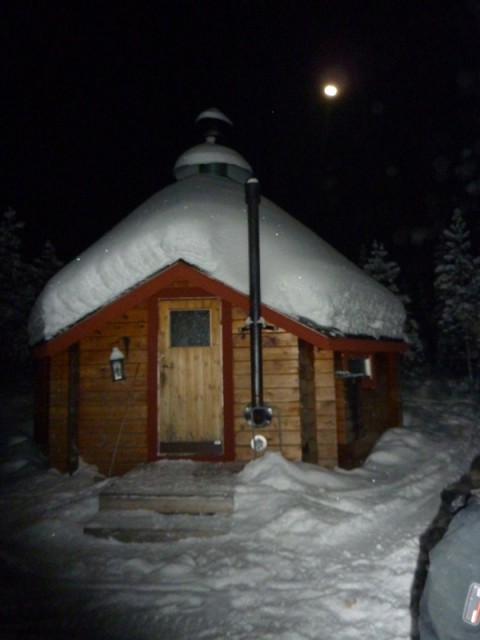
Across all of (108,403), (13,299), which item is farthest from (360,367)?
(13,299)

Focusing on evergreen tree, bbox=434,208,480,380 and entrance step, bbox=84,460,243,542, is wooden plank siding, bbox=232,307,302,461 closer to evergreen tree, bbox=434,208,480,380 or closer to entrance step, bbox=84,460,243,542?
entrance step, bbox=84,460,243,542

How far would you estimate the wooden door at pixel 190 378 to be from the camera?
902cm

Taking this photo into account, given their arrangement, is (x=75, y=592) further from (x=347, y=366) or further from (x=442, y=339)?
(x=442, y=339)

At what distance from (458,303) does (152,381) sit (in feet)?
95.0

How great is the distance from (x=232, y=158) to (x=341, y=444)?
30.5 ft

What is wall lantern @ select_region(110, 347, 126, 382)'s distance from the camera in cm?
906

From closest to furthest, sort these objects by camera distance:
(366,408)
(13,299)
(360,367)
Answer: (360,367) < (366,408) < (13,299)

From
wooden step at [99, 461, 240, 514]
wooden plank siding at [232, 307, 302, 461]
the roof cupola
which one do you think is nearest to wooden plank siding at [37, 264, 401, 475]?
wooden plank siding at [232, 307, 302, 461]

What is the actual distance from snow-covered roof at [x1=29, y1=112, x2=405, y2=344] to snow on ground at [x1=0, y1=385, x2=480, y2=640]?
8.67ft

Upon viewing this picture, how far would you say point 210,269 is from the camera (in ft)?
29.0

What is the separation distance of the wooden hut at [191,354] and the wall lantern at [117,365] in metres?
0.03

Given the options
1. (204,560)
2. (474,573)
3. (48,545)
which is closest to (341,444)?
(204,560)

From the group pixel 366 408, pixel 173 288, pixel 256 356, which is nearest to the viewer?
pixel 256 356

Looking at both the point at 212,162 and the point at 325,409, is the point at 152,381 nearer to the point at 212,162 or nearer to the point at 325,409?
the point at 325,409
